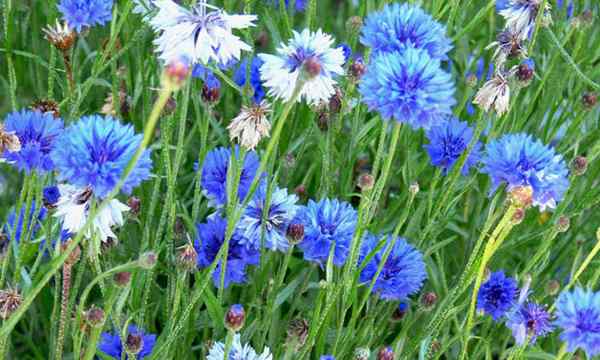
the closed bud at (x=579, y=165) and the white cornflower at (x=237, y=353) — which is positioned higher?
the closed bud at (x=579, y=165)

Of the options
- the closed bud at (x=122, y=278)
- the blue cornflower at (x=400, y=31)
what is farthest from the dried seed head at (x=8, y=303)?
the blue cornflower at (x=400, y=31)

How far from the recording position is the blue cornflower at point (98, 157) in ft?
2.75

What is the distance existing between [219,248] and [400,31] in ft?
1.22

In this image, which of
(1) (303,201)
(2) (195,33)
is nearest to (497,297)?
(1) (303,201)

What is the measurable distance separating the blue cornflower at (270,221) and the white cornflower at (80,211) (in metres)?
0.26

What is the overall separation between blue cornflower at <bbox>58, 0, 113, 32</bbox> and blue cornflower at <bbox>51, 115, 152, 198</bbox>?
1.32 ft

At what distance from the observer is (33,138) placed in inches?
38.3

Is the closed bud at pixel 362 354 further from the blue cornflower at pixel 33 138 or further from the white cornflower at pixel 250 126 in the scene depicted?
the blue cornflower at pixel 33 138

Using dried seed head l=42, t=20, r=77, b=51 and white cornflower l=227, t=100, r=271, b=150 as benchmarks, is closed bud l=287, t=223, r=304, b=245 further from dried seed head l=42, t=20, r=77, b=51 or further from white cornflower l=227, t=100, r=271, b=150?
dried seed head l=42, t=20, r=77, b=51

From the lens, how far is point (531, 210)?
1.44 meters

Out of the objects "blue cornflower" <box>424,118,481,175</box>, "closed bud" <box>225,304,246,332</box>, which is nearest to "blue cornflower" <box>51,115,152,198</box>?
"closed bud" <box>225,304,246,332</box>

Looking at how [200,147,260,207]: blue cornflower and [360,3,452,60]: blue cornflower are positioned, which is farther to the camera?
[200,147,260,207]: blue cornflower

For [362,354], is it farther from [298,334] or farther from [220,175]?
[220,175]

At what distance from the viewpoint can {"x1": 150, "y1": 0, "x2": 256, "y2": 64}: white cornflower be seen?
0.91 metres
